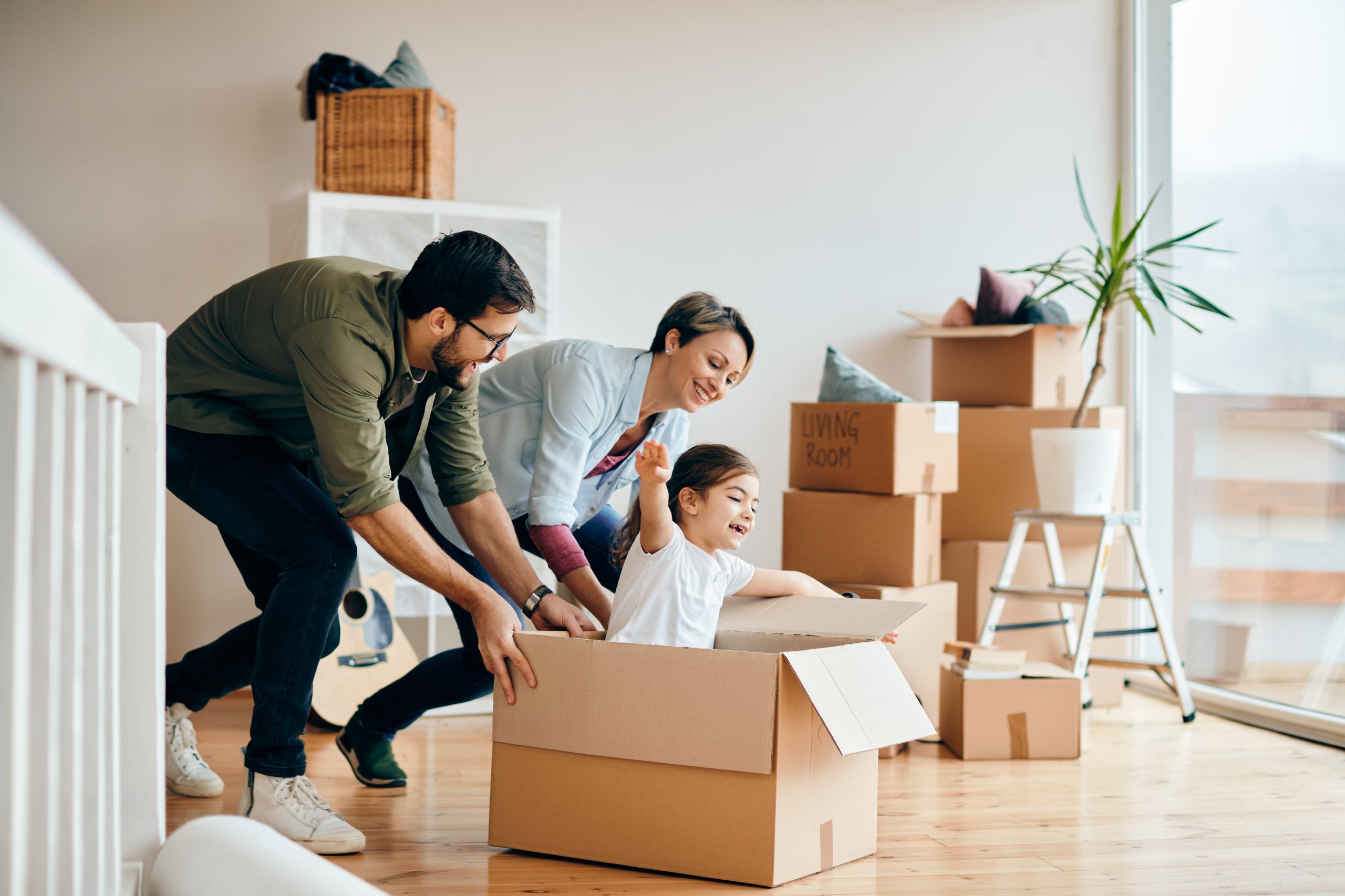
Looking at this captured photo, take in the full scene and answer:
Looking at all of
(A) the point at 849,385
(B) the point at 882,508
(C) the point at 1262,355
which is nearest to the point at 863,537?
(B) the point at 882,508

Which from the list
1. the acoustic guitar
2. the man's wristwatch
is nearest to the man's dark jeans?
the man's wristwatch

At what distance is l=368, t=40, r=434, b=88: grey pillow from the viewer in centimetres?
285

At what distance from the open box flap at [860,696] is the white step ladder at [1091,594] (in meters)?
1.28

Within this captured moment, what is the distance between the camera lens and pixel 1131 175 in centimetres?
360

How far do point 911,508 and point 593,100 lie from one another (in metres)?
1.63

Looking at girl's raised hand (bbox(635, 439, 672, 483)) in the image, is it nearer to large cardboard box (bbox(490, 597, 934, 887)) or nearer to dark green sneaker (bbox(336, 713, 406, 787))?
large cardboard box (bbox(490, 597, 934, 887))

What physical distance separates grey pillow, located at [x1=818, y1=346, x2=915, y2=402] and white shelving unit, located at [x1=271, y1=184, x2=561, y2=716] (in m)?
0.77

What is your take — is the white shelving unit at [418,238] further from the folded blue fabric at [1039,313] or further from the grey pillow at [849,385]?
the folded blue fabric at [1039,313]

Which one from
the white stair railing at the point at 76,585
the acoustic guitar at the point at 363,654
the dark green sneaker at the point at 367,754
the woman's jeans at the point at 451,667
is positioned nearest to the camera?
the white stair railing at the point at 76,585

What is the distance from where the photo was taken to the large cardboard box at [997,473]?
10.1ft

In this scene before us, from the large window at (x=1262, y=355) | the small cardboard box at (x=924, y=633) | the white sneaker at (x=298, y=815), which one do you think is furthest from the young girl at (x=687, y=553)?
the large window at (x=1262, y=355)

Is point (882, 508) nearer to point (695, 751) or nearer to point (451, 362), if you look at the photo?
point (695, 751)

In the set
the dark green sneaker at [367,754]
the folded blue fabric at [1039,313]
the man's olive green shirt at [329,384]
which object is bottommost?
the dark green sneaker at [367,754]

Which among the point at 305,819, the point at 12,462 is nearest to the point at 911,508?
the point at 305,819
